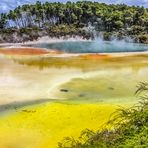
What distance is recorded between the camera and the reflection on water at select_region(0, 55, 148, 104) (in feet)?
98.1

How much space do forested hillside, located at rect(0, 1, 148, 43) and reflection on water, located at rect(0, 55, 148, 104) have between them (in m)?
34.5

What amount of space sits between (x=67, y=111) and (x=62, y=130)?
3.70 m

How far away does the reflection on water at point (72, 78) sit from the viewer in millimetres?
29906

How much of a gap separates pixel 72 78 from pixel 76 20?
6243 centimetres

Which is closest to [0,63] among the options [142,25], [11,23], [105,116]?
[105,116]

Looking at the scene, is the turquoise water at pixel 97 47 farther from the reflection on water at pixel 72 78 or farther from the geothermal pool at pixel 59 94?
the reflection on water at pixel 72 78

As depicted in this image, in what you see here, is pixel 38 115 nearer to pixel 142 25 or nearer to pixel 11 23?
pixel 142 25

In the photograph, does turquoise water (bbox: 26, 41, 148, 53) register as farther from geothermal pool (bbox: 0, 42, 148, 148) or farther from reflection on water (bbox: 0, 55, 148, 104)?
reflection on water (bbox: 0, 55, 148, 104)

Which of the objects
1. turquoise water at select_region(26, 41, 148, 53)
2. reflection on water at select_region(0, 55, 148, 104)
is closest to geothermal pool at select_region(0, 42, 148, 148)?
reflection on water at select_region(0, 55, 148, 104)

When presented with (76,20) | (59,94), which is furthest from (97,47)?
(59,94)

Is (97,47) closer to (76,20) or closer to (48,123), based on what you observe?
(76,20)

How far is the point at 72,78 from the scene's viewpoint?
3762cm

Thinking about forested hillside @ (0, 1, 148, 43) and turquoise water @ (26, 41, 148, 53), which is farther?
forested hillside @ (0, 1, 148, 43)

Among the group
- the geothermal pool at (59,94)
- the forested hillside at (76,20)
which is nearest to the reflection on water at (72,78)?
the geothermal pool at (59,94)
